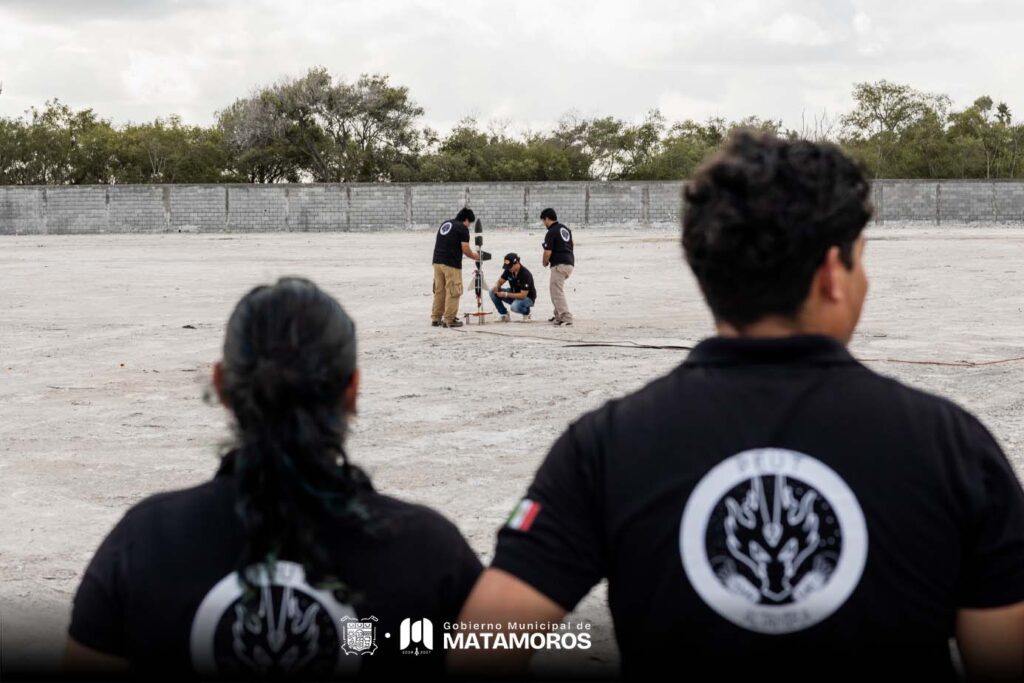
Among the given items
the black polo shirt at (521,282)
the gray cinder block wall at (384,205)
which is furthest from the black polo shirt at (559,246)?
the gray cinder block wall at (384,205)

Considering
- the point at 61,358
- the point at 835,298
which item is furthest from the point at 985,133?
the point at 835,298

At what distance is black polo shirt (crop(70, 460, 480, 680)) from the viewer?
201 centimetres

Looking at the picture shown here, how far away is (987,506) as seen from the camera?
1955 mm

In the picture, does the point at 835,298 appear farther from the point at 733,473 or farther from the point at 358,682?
the point at 358,682

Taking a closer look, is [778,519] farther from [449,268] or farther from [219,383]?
[449,268]

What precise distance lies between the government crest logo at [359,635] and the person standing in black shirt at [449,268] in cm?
1390

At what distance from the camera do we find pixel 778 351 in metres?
2.01

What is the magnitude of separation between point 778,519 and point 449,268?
565 inches

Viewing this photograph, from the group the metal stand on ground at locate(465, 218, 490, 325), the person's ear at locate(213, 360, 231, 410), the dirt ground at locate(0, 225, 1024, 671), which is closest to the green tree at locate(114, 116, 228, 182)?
the dirt ground at locate(0, 225, 1024, 671)

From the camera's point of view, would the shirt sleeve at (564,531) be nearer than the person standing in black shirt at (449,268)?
Yes

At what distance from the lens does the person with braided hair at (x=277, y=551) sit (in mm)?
1992

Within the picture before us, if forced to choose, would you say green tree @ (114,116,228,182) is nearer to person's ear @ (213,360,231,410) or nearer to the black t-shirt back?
the black t-shirt back

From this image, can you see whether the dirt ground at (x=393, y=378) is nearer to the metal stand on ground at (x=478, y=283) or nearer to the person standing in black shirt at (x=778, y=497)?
the metal stand on ground at (x=478, y=283)

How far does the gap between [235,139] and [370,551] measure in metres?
79.7
